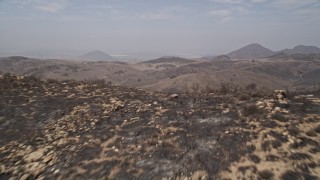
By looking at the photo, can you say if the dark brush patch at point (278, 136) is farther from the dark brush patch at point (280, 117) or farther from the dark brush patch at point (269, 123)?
the dark brush patch at point (280, 117)

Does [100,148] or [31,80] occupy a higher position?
[31,80]

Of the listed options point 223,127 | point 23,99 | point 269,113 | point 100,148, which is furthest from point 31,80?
point 269,113

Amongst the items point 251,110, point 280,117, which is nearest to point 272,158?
point 280,117

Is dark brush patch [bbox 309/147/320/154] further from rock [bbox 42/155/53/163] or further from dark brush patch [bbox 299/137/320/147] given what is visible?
rock [bbox 42/155/53/163]

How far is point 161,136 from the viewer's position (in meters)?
10.3

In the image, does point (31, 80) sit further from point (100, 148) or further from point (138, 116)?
point (100, 148)

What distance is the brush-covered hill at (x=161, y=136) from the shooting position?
27.4 feet

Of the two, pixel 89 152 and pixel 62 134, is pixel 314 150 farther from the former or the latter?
pixel 62 134

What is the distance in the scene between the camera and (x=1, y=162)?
31.7 feet

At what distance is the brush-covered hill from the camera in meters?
8.35

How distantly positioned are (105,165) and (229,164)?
352cm

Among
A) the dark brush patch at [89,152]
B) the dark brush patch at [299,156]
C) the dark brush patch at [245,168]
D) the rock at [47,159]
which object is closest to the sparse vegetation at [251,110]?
the dark brush patch at [299,156]

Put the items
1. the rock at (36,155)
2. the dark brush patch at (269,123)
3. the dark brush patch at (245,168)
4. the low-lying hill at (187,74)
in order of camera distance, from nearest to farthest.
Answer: the dark brush patch at (245,168) → the rock at (36,155) → the dark brush patch at (269,123) → the low-lying hill at (187,74)

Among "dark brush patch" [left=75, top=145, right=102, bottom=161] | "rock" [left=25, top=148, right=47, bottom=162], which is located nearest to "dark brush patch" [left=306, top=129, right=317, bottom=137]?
"dark brush patch" [left=75, top=145, right=102, bottom=161]
